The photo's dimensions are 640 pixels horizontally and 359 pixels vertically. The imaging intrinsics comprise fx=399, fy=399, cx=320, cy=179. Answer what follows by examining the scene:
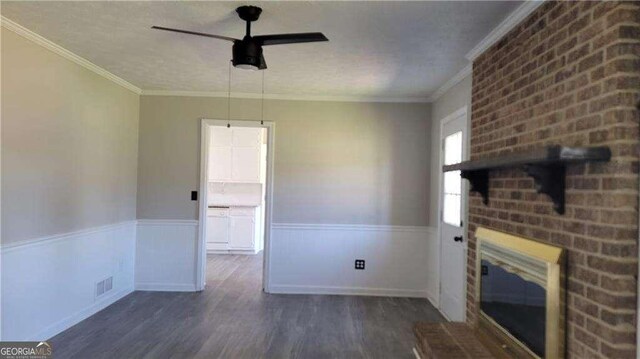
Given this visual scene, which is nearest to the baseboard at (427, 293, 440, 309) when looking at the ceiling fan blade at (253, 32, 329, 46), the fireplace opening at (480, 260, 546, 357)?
the fireplace opening at (480, 260, 546, 357)

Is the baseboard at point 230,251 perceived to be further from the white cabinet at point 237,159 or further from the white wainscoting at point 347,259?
the white wainscoting at point 347,259

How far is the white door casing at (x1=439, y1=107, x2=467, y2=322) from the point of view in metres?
3.66

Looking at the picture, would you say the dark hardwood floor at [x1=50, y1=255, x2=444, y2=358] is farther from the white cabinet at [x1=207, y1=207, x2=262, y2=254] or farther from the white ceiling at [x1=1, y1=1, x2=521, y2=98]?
the white ceiling at [x1=1, y1=1, x2=521, y2=98]

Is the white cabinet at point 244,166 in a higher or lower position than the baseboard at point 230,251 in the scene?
higher

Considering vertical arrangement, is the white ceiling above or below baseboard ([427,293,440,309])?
above

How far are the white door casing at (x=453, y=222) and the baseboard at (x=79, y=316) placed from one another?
11.4 feet

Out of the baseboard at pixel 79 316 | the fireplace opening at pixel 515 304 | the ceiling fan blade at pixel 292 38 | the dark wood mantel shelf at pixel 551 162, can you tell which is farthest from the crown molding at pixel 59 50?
the fireplace opening at pixel 515 304

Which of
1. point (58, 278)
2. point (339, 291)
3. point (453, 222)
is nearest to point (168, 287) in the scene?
point (58, 278)

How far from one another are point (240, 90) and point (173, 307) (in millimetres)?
2514

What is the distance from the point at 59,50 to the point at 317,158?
108 inches

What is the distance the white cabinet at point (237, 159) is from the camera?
7.19 meters

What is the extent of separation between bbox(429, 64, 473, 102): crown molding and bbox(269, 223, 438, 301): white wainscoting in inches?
61.6

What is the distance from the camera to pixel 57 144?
10.8 feet

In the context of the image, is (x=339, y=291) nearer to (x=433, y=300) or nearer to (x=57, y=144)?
(x=433, y=300)
